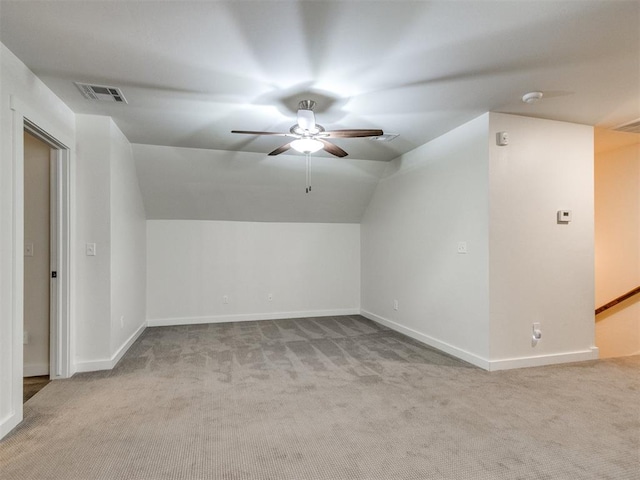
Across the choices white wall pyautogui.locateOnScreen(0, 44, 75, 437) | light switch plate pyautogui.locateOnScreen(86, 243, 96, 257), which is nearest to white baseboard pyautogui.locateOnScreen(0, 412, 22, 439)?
white wall pyautogui.locateOnScreen(0, 44, 75, 437)

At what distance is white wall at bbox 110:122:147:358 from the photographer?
340cm

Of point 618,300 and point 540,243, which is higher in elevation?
point 540,243

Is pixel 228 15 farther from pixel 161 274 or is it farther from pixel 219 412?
pixel 161 274

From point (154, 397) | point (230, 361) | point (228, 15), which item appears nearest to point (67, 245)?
point (154, 397)

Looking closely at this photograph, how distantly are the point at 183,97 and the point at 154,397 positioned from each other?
2423 millimetres

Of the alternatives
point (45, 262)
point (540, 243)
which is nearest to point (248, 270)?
point (45, 262)

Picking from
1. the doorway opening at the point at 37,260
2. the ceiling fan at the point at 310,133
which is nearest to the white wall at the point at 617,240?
the ceiling fan at the point at 310,133

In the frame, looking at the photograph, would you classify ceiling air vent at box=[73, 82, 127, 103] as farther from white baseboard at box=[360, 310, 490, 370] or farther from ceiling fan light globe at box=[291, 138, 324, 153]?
white baseboard at box=[360, 310, 490, 370]

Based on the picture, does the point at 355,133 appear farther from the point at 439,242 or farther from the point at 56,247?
the point at 56,247

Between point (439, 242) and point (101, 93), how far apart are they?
357 cm

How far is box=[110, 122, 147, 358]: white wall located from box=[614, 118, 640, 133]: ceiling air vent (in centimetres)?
526

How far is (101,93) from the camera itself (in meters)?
2.73

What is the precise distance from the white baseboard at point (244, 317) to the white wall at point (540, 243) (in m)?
2.92

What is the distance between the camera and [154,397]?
104 inches
